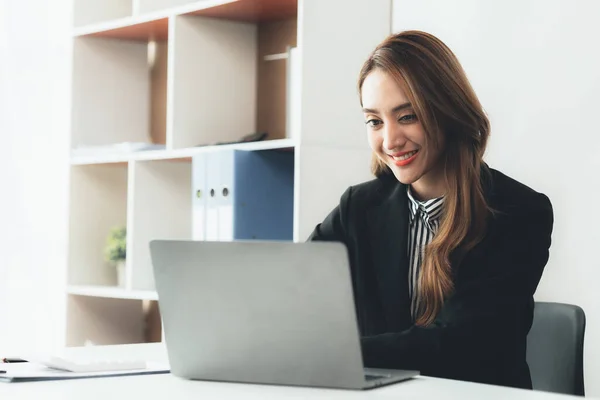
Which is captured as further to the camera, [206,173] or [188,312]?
[206,173]

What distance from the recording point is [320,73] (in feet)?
8.60

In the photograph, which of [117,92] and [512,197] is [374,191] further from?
[117,92]

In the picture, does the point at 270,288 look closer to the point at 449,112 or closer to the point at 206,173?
the point at 449,112

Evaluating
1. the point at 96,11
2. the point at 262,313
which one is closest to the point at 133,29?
the point at 96,11

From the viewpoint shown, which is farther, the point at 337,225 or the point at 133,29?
the point at 133,29

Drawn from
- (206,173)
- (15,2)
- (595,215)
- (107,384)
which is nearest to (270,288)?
(107,384)

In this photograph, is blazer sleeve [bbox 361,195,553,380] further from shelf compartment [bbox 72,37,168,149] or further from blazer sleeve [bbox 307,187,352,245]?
shelf compartment [bbox 72,37,168,149]

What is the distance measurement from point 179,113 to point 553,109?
1214mm

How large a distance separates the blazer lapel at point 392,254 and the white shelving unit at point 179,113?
1.97 ft

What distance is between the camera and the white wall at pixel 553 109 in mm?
2328

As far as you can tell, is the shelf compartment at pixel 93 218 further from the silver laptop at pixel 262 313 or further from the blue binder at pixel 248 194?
the silver laptop at pixel 262 313

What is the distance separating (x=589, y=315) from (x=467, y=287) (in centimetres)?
77

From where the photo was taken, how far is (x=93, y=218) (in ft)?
11.4

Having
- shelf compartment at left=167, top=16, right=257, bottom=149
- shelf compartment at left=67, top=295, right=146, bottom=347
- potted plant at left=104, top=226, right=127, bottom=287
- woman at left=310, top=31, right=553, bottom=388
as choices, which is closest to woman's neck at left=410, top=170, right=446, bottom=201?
woman at left=310, top=31, right=553, bottom=388
